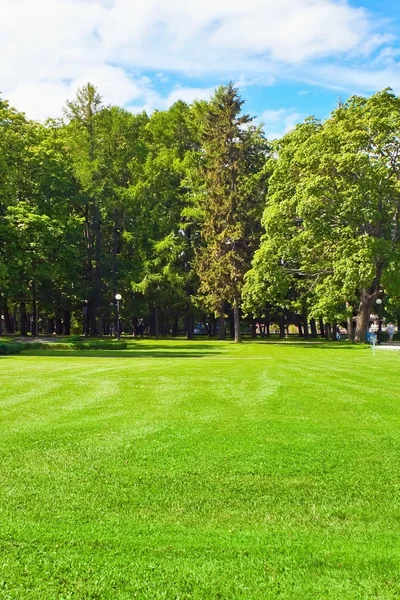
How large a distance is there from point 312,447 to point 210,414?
2.06 m

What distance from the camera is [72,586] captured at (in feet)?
11.3

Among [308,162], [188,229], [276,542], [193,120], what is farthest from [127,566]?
[193,120]

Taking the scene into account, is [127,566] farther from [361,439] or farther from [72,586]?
[361,439]

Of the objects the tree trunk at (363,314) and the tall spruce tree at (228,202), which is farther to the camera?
the tall spruce tree at (228,202)

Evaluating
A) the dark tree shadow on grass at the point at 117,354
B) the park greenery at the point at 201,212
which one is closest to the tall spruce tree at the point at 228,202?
the park greenery at the point at 201,212

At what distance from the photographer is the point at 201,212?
41.1m

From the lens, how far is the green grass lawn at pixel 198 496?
3617 mm

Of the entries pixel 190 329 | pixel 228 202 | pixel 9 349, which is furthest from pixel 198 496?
pixel 190 329

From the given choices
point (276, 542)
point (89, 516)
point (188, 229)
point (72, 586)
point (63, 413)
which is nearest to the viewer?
point (72, 586)

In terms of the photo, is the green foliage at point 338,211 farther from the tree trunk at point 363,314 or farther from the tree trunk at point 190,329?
the tree trunk at point 190,329

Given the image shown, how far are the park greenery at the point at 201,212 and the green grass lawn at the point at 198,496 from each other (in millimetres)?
21274

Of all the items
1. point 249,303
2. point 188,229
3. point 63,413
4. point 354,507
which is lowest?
point 354,507

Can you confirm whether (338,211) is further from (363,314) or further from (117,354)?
(117,354)

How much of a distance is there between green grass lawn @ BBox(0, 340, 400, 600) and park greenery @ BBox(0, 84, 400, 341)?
838 inches
